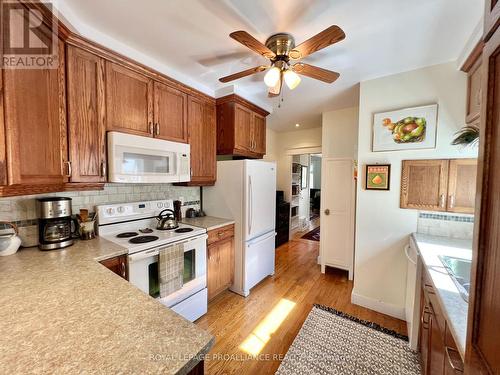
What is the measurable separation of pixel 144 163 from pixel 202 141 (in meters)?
0.80

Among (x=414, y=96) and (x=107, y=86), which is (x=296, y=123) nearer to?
(x=414, y=96)

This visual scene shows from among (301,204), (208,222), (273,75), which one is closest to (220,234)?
(208,222)

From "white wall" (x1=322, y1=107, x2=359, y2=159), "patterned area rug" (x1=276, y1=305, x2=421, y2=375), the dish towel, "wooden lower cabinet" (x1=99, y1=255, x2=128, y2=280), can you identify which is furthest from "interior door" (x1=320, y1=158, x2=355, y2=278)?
"wooden lower cabinet" (x1=99, y1=255, x2=128, y2=280)

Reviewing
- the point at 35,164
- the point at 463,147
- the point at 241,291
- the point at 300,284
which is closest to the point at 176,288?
the point at 241,291

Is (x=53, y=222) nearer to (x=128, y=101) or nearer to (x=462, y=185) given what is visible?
(x=128, y=101)

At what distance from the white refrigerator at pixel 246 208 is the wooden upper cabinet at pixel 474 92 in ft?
6.32

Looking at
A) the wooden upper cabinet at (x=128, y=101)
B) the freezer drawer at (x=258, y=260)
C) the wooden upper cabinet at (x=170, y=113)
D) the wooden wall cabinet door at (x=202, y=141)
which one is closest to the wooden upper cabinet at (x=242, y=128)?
the wooden wall cabinet door at (x=202, y=141)

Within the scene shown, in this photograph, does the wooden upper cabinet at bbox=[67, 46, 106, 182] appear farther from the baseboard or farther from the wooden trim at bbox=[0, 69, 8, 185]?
the baseboard

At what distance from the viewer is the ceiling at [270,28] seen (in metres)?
1.27

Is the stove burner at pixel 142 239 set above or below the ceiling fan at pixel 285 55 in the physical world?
below

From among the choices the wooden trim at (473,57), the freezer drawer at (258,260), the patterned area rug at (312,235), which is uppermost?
the wooden trim at (473,57)

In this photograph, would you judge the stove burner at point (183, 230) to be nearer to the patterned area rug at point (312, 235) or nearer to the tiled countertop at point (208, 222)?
the tiled countertop at point (208, 222)

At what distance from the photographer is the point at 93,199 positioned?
190 cm

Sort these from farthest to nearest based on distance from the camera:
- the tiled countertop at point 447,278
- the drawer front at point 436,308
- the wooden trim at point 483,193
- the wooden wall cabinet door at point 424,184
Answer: the wooden wall cabinet door at point 424,184 → the drawer front at point 436,308 → the tiled countertop at point 447,278 → the wooden trim at point 483,193
